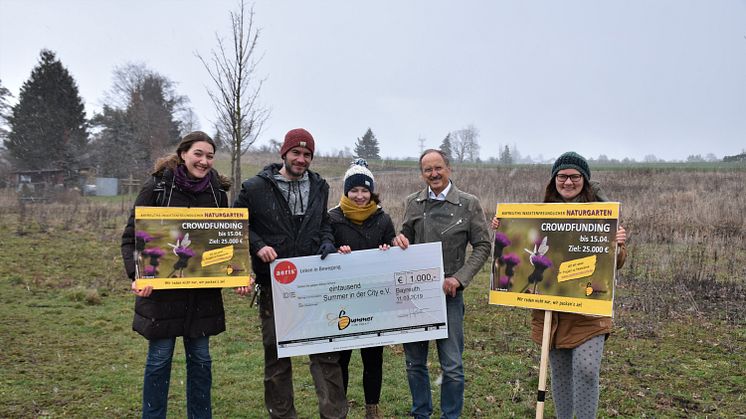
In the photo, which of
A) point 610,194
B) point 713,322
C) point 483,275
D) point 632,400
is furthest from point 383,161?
point 632,400

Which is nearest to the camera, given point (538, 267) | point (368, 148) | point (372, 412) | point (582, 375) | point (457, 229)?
point (582, 375)

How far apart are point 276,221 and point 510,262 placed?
191cm

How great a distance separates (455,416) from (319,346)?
4.15ft

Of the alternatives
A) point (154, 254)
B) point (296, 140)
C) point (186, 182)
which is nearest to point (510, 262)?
point (296, 140)

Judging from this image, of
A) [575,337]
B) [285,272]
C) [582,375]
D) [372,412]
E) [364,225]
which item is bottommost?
[372,412]

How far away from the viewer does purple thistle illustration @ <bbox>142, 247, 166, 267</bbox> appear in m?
3.82

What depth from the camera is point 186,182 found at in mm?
3926

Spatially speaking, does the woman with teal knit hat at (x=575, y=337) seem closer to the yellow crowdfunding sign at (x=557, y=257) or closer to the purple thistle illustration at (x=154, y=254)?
the yellow crowdfunding sign at (x=557, y=257)

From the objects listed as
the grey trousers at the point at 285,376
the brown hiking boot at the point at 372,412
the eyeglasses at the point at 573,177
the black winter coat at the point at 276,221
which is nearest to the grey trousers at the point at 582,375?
the eyeglasses at the point at 573,177

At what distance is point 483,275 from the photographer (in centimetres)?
1293

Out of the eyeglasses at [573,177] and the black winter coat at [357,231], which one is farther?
the black winter coat at [357,231]

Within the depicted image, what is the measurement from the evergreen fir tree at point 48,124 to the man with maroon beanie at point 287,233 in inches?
1857

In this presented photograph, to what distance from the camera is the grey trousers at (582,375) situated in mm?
3607

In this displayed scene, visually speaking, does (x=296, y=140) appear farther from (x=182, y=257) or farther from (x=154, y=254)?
(x=154, y=254)
